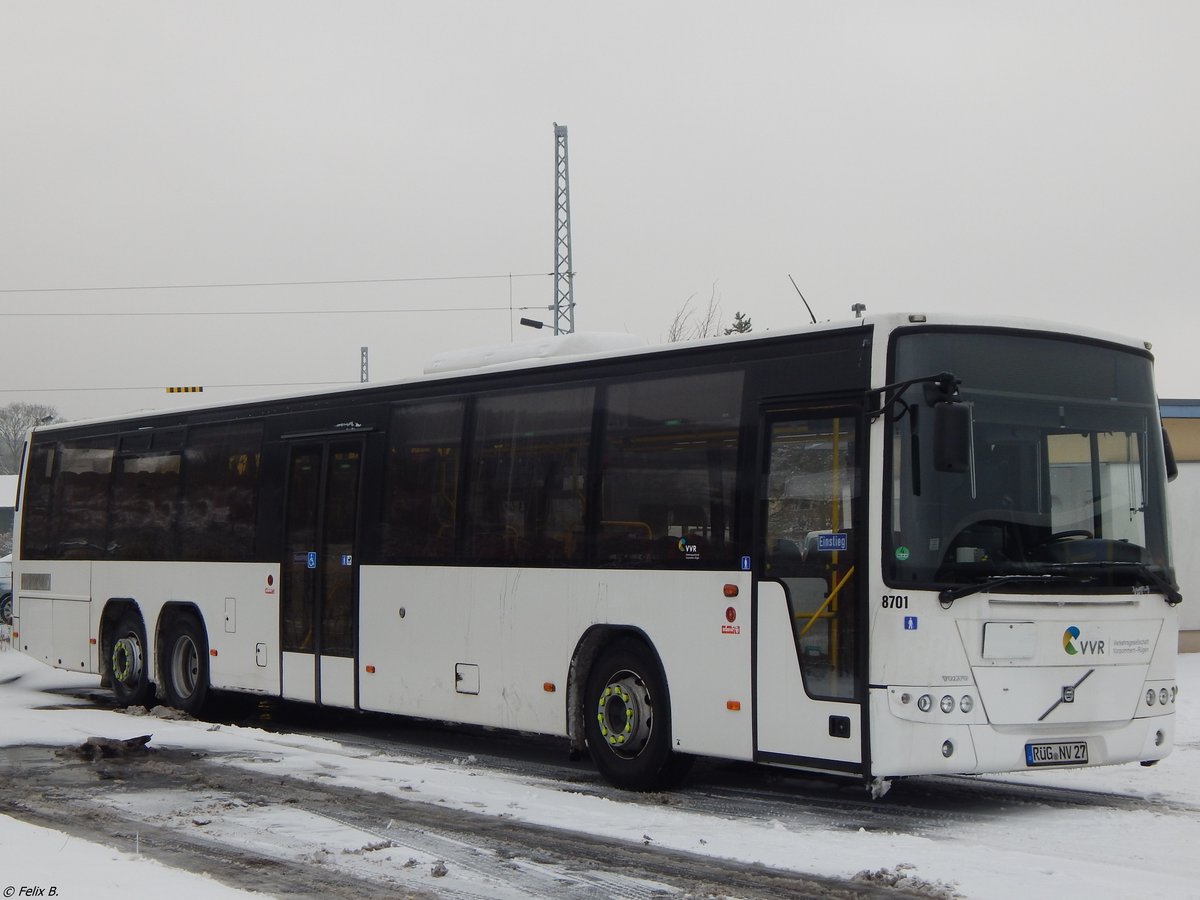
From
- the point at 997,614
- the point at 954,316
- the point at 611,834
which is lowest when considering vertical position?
the point at 611,834

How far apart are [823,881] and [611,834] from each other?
173 centimetres

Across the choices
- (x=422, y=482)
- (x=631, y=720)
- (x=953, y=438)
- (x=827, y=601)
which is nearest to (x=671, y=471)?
(x=827, y=601)

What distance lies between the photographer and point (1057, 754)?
9.09m

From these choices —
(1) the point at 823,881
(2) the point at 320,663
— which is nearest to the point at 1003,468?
(1) the point at 823,881

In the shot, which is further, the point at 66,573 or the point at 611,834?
the point at 66,573

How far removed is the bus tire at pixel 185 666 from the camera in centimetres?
1575

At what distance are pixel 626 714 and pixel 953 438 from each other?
11.4 feet

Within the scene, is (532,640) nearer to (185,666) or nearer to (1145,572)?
(1145,572)

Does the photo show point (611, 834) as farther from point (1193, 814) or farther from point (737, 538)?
point (1193, 814)

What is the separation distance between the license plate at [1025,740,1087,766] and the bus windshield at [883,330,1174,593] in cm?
97

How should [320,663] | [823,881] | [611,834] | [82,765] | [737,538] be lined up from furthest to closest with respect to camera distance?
[320,663], [82,765], [737,538], [611,834], [823,881]

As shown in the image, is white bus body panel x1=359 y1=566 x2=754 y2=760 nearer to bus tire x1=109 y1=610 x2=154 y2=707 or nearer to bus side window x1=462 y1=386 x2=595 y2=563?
bus side window x1=462 y1=386 x2=595 y2=563

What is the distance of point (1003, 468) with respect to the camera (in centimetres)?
908

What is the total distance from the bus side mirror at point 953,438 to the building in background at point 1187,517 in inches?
528
